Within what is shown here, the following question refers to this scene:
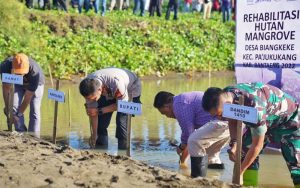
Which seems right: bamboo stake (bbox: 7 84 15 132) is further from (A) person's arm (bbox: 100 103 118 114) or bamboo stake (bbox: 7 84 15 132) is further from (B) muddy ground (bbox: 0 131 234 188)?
(B) muddy ground (bbox: 0 131 234 188)

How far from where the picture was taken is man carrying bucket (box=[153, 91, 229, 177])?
26.7 feet

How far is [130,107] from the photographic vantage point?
858 cm

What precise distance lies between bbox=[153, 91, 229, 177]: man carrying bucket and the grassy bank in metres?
13.7

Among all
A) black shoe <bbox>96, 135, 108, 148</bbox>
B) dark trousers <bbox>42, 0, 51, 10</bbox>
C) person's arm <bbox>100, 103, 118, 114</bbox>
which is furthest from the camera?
dark trousers <bbox>42, 0, 51, 10</bbox>

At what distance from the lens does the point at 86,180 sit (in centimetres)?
691

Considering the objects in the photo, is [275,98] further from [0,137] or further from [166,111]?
[0,137]

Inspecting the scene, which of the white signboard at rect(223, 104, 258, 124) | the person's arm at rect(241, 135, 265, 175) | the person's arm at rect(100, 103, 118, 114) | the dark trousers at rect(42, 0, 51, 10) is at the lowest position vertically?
the person's arm at rect(241, 135, 265, 175)

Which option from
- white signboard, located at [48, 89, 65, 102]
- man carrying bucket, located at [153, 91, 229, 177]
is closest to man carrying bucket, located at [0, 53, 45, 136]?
white signboard, located at [48, 89, 65, 102]

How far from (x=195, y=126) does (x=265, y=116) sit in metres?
1.81

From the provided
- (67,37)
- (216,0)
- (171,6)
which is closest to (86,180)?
(67,37)

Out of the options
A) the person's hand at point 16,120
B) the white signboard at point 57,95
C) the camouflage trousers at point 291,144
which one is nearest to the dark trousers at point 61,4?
the person's hand at point 16,120

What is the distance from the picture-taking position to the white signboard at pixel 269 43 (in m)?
9.59

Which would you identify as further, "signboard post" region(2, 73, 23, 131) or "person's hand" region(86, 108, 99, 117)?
"signboard post" region(2, 73, 23, 131)

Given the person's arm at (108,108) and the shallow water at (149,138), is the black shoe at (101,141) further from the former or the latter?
the person's arm at (108,108)
